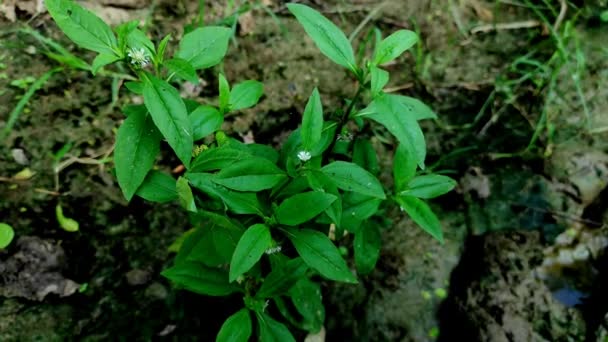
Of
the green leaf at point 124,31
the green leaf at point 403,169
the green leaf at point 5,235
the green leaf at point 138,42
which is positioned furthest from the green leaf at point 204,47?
the green leaf at point 5,235

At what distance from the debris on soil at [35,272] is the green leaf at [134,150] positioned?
0.88 m

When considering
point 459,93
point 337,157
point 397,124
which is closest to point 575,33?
point 459,93

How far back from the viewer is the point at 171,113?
1.43m

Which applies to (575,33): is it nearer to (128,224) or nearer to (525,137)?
(525,137)

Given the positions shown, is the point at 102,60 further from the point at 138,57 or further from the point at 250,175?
the point at 250,175

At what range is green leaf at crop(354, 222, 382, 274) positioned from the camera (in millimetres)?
1847

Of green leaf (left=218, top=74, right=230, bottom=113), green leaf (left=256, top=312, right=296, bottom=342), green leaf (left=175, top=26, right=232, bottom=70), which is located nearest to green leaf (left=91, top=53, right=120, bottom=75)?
green leaf (left=175, top=26, right=232, bottom=70)

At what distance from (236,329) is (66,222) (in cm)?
109

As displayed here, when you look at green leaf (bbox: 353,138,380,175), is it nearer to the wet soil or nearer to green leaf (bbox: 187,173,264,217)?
the wet soil

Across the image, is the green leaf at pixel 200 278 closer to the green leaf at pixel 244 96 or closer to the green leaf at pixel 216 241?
the green leaf at pixel 216 241

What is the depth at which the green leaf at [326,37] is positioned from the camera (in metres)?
1.55

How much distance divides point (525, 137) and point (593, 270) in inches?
34.5

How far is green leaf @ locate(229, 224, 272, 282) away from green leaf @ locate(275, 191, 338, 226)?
0.26 ft

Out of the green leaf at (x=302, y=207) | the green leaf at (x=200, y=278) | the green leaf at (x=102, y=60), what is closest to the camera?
the green leaf at (x=102, y=60)
